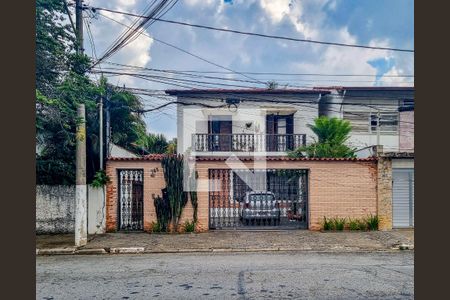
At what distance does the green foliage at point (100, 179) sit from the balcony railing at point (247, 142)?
7260mm

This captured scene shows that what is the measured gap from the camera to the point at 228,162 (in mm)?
10406

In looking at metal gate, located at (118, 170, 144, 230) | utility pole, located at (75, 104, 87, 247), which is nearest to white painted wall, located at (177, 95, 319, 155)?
metal gate, located at (118, 170, 144, 230)

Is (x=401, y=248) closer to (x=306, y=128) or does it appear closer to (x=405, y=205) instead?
(x=405, y=205)

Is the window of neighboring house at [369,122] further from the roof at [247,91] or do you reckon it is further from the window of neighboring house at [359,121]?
the roof at [247,91]

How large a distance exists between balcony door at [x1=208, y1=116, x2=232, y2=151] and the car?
6.35m

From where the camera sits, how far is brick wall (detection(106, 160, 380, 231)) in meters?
10.5

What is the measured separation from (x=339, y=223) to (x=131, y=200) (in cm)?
698

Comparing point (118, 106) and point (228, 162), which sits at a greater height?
point (118, 106)

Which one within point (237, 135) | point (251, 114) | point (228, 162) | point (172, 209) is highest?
point (251, 114)

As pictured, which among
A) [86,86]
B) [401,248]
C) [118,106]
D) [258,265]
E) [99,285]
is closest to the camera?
[99,285]

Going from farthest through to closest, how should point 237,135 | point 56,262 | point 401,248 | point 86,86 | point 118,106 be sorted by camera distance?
point 237,135, point 118,106, point 86,86, point 401,248, point 56,262

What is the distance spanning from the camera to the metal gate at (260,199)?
35.5 ft

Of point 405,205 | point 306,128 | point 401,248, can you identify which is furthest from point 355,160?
point 306,128

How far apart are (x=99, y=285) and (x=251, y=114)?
1364 centimetres
